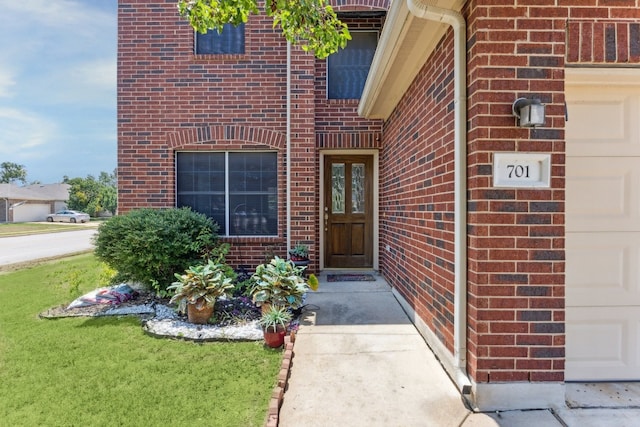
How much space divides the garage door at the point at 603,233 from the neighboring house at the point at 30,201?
171ft

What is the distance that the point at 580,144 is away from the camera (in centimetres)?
248

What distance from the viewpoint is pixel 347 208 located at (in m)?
6.39

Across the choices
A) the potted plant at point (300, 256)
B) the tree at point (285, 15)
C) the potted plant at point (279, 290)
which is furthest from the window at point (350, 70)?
the potted plant at point (279, 290)

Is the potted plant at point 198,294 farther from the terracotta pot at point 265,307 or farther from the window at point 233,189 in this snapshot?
the window at point 233,189

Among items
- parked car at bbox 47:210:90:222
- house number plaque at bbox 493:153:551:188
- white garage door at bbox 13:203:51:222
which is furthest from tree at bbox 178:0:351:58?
white garage door at bbox 13:203:51:222

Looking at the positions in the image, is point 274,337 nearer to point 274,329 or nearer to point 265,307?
point 274,329

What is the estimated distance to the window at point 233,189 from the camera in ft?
19.5

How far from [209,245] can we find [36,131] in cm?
4794

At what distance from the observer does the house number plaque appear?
2.22 meters

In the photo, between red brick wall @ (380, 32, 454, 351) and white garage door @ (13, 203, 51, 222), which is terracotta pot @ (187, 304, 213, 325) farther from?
white garage door @ (13, 203, 51, 222)

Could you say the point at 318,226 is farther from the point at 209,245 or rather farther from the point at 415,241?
the point at 415,241

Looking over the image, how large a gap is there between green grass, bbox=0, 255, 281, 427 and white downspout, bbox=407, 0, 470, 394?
1486 mm

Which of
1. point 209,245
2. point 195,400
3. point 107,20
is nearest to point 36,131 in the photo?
point 107,20

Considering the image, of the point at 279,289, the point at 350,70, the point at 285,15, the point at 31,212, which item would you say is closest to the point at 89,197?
the point at 31,212
